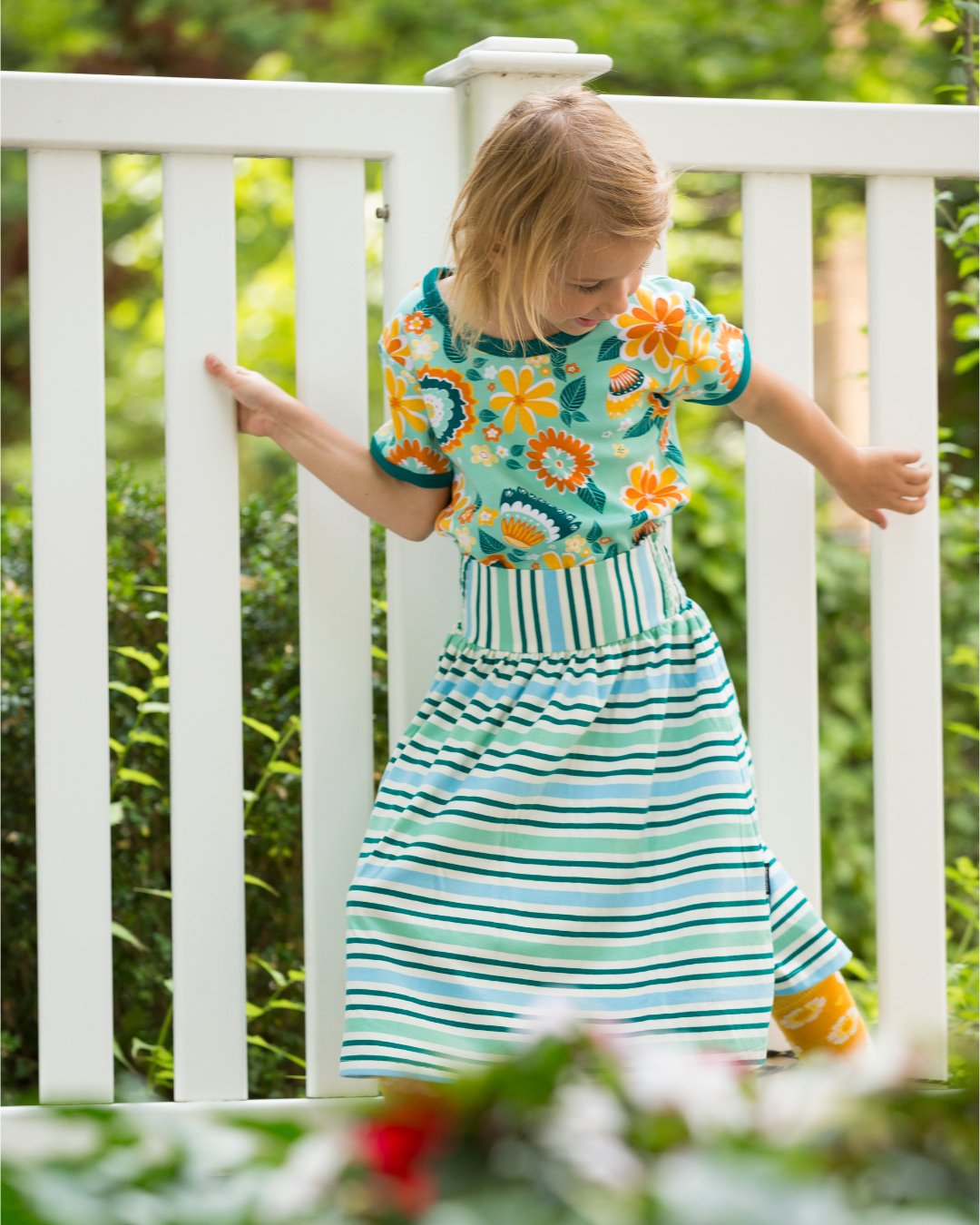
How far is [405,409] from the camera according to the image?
1.75 metres

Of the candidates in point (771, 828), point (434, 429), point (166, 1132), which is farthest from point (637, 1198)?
point (771, 828)

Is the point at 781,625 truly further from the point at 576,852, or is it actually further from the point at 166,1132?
the point at 166,1132

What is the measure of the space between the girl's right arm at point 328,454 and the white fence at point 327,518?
40 mm

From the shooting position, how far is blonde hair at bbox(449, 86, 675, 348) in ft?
5.19

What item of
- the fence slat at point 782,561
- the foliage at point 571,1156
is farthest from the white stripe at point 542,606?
the foliage at point 571,1156

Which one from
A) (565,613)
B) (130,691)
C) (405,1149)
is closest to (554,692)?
(565,613)

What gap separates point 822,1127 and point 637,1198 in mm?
103

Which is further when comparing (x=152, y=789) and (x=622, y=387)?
(x=152, y=789)

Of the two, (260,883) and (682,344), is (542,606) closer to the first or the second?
(682,344)

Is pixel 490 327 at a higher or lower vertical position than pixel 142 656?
higher

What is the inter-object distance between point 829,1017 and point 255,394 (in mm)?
1099

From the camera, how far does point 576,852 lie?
1674 mm

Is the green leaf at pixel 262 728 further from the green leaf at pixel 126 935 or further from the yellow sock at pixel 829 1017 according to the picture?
the yellow sock at pixel 829 1017

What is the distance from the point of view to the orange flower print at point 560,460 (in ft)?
5.57
